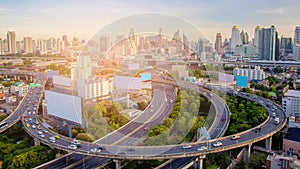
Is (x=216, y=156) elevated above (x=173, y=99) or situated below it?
below

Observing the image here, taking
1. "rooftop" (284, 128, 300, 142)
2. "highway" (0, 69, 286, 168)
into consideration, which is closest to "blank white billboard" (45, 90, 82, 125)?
"highway" (0, 69, 286, 168)

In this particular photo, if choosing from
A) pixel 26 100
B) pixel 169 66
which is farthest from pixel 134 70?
pixel 26 100

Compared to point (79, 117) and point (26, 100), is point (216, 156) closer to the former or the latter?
point (79, 117)

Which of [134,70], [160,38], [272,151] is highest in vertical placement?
[160,38]

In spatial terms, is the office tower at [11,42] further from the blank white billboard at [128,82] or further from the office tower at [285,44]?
the office tower at [285,44]

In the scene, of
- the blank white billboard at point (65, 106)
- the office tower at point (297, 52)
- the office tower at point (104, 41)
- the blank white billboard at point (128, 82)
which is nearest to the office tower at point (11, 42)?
the office tower at point (104, 41)
